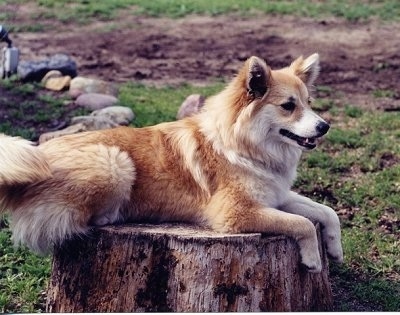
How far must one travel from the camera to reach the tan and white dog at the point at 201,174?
377cm

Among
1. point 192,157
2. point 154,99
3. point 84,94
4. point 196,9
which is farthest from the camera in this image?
point 196,9

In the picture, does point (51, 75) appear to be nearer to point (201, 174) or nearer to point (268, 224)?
point (201, 174)

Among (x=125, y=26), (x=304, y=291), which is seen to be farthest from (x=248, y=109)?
(x=125, y=26)

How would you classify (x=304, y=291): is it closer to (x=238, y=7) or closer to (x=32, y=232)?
(x=32, y=232)

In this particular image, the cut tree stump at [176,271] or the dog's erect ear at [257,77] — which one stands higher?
the dog's erect ear at [257,77]

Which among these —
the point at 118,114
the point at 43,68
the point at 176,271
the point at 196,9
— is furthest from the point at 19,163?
the point at 196,9

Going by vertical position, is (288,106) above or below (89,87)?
above

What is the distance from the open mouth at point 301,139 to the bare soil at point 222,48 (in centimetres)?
421

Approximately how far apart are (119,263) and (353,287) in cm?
178

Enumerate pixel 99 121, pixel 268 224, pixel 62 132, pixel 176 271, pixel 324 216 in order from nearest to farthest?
A: pixel 176 271
pixel 268 224
pixel 324 216
pixel 62 132
pixel 99 121

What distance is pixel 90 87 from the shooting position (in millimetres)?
8367

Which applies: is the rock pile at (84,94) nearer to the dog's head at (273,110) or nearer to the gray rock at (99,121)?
the gray rock at (99,121)

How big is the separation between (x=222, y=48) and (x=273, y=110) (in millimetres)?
6933

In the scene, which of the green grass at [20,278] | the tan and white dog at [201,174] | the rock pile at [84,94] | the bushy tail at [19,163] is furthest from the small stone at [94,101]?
the bushy tail at [19,163]
